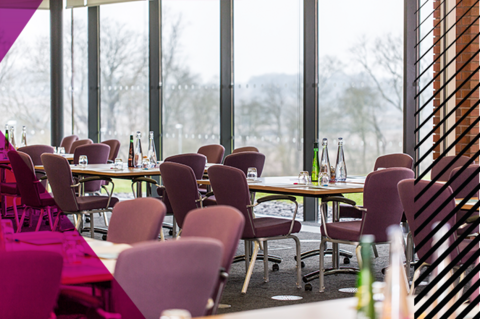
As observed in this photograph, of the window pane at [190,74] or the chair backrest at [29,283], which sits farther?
the window pane at [190,74]

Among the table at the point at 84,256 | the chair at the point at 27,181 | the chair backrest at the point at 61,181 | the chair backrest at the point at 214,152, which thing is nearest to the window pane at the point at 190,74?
the chair backrest at the point at 214,152

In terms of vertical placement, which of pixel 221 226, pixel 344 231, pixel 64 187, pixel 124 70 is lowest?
pixel 344 231

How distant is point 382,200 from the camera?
4.25 metres

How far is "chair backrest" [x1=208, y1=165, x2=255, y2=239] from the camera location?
14.5 feet

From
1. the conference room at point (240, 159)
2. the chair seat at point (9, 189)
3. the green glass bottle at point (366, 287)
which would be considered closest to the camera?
the green glass bottle at point (366, 287)

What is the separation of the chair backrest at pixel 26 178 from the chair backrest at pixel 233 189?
91.1 inches

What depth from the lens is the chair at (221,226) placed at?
246 centimetres

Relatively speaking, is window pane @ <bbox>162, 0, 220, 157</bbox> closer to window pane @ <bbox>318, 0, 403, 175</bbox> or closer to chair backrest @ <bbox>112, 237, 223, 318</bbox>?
window pane @ <bbox>318, 0, 403, 175</bbox>

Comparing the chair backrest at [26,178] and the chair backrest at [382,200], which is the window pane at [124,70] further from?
the chair backrest at [382,200]

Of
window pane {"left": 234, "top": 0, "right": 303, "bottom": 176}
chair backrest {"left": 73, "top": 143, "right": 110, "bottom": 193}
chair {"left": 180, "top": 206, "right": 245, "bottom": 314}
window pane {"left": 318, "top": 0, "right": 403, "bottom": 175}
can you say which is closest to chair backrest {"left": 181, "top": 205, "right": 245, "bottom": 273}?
chair {"left": 180, "top": 206, "right": 245, "bottom": 314}

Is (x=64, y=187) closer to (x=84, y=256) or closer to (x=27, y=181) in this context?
(x=27, y=181)

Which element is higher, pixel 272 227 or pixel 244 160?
pixel 244 160

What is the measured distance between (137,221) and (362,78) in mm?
5452

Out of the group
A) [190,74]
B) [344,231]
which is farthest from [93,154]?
[344,231]
